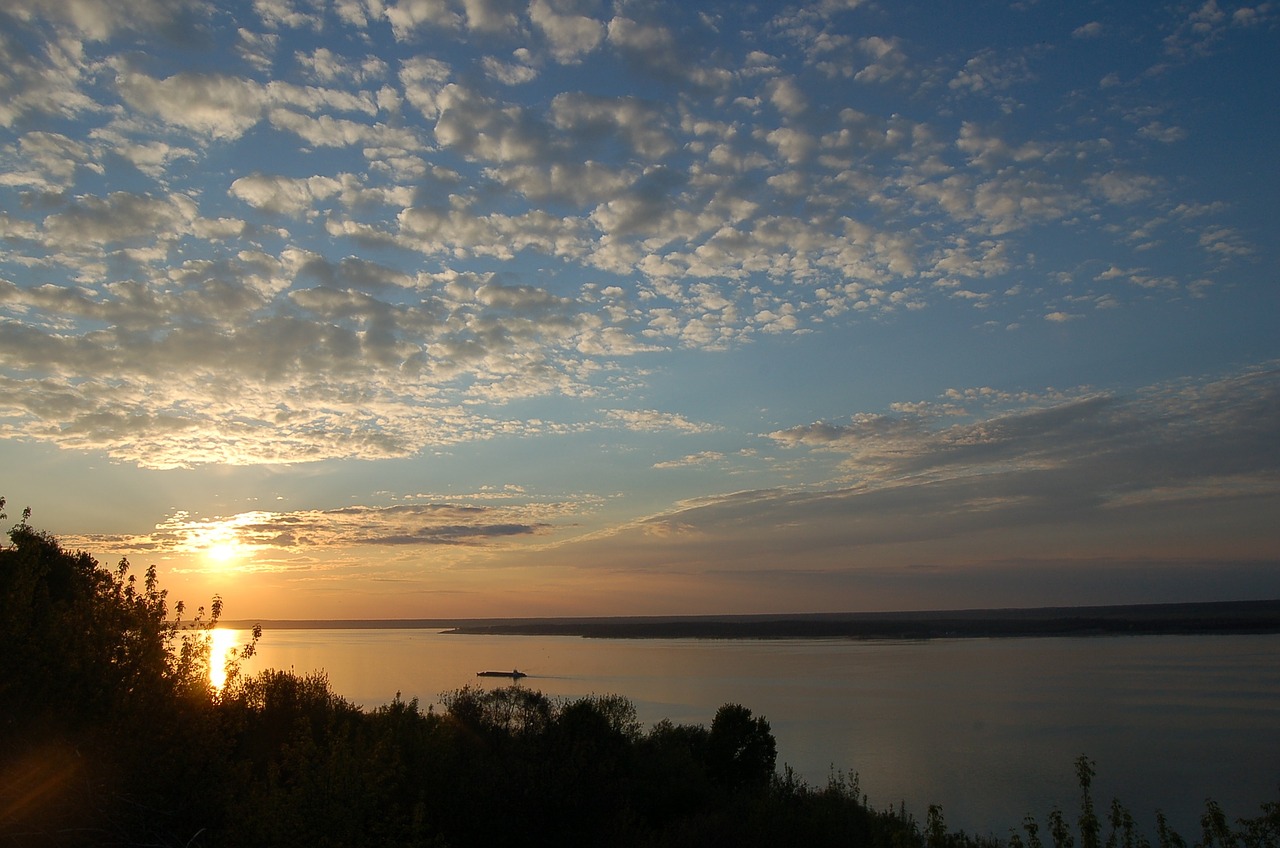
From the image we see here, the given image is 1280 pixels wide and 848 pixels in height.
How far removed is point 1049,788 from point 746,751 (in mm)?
11199

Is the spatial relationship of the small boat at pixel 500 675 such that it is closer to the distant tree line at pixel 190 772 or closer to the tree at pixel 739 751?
the tree at pixel 739 751

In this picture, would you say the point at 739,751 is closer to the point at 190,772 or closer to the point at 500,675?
the point at 190,772

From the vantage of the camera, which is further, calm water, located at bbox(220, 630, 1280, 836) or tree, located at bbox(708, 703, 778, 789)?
calm water, located at bbox(220, 630, 1280, 836)

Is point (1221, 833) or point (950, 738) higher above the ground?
point (1221, 833)

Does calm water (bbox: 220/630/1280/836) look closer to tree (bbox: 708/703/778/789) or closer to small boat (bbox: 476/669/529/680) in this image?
small boat (bbox: 476/669/529/680)

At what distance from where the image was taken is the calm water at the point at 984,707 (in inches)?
1288

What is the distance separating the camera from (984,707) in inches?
2183

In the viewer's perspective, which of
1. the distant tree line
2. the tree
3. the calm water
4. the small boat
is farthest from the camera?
the small boat

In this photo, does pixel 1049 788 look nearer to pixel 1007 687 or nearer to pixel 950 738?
pixel 950 738

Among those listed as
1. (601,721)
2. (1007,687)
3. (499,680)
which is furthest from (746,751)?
(499,680)

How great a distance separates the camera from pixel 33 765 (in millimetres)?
9758

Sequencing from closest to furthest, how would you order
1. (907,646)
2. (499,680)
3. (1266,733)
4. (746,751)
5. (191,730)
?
1. (191,730)
2. (746,751)
3. (1266,733)
4. (499,680)
5. (907,646)

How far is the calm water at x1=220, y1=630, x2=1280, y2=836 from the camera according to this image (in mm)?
32719

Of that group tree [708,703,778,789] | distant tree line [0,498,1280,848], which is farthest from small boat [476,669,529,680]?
distant tree line [0,498,1280,848]
